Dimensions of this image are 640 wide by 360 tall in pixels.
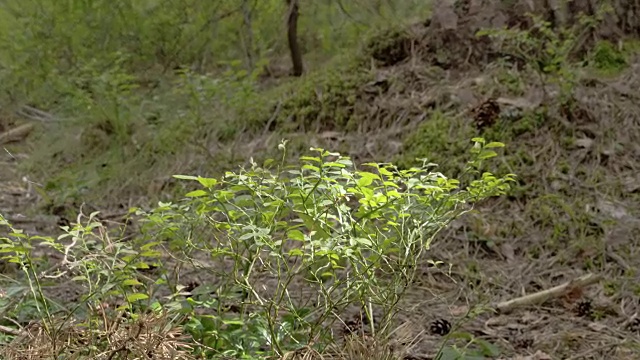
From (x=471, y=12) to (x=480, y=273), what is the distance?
7.80 feet

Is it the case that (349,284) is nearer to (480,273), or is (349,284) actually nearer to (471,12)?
(480,273)

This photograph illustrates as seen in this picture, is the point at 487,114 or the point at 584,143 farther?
the point at 487,114

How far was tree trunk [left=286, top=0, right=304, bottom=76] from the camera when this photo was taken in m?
6.50

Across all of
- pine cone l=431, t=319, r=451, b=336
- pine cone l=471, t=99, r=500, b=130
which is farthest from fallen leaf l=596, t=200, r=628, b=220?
pine cone l=431, t=319, r=451, b=336

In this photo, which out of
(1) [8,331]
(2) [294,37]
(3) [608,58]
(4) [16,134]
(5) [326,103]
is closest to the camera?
(1) [8,331]

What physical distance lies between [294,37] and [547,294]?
→ 13.8 feet

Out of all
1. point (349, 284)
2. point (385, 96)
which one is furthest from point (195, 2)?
point (349, 284)

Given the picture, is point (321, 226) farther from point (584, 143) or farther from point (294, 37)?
point (294, 37)

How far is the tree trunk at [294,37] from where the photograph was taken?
21.3ft

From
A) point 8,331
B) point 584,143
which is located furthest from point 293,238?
point 584,143

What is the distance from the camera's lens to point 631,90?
4484mm

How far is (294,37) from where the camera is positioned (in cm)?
686

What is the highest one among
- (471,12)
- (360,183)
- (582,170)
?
(360,183)

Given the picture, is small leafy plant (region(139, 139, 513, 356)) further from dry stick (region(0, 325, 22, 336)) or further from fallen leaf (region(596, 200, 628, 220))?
fallen leaf (region(596, 200, 628, 220))
